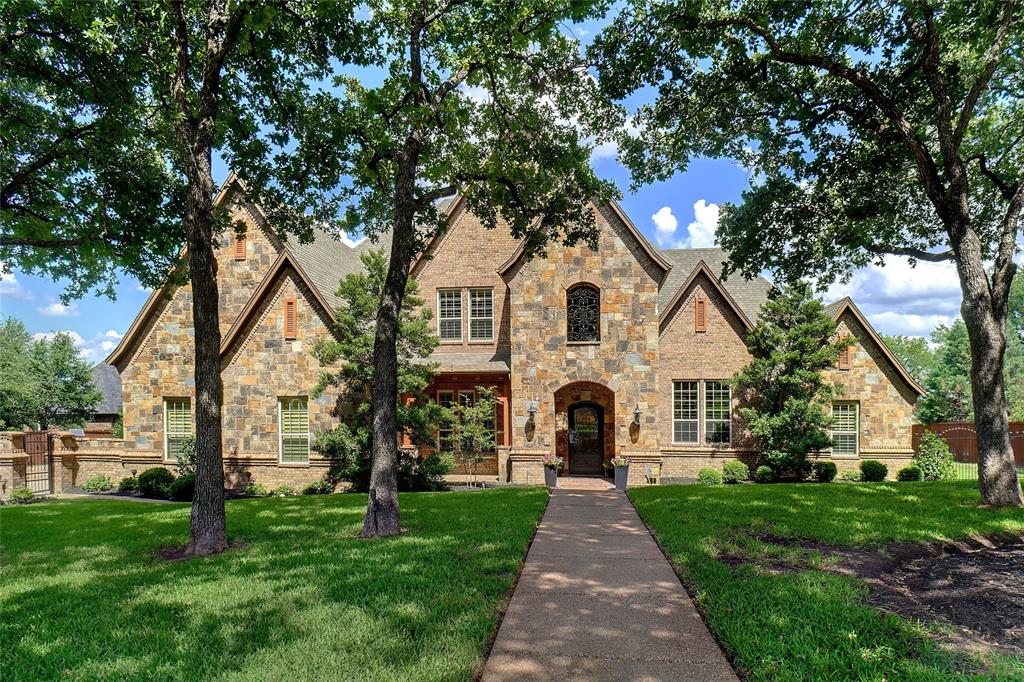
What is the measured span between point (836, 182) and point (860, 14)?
4042 mm

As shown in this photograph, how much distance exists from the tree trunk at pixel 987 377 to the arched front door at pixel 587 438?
10.3 metres

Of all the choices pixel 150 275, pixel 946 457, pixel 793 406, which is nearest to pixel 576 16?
pixel 150 275

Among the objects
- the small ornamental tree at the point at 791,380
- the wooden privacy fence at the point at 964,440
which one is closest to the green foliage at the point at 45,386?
the small ornamental tree at the point at 791,380

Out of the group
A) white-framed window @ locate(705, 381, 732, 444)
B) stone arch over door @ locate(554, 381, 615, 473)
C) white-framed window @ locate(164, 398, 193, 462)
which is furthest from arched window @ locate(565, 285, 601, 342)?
white-framed window @ locate(164, 398, 193, 462)

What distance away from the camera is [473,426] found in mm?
16156

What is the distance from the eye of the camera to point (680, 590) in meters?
5.89

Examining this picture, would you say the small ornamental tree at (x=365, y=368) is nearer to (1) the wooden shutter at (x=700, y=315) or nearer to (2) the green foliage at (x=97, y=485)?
(2) the green foliage at (x=97, y=485)

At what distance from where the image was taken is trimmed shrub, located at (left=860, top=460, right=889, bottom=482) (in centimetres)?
1791

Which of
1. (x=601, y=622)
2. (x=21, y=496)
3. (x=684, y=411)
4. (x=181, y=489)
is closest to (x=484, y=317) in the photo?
(x=684, y=411)

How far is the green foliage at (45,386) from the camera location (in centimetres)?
3356

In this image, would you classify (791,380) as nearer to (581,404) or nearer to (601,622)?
(581,404)

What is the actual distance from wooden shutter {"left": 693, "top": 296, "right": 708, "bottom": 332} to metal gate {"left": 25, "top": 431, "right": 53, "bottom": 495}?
24.4 metres

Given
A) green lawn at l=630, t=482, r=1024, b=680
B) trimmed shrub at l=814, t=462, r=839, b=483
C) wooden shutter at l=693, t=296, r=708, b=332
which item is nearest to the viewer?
green lawn at l=630, t=482, r=1024, b=680

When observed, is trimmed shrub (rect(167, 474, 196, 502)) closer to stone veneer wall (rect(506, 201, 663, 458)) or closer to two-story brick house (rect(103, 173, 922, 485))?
two-story brick house (rect(103, 173, 922, 485))
